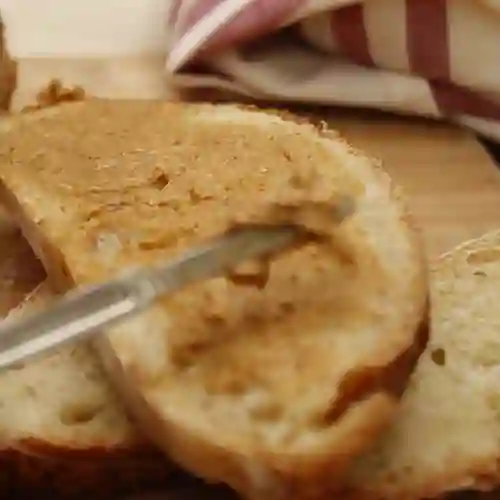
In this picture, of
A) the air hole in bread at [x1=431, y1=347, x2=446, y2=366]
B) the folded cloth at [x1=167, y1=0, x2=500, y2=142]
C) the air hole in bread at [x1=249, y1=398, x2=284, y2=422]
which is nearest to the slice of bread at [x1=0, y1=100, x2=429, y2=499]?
the air hole in bread at [x1=249, y1=398, x2=284, y2=422]

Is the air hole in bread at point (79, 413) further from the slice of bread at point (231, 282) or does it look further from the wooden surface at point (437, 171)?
the wooden surface at point (437, 171)

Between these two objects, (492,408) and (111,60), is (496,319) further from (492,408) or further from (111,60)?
(111,60)

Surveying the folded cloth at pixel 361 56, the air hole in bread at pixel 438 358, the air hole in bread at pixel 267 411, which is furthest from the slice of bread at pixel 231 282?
the folded cloth at pixel 361 56

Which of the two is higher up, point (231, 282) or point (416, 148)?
point (231, 282)

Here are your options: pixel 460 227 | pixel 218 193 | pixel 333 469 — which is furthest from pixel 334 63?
pixel 333 469

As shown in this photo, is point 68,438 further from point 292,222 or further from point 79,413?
point 292,222

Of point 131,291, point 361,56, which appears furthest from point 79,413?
point 361,56
